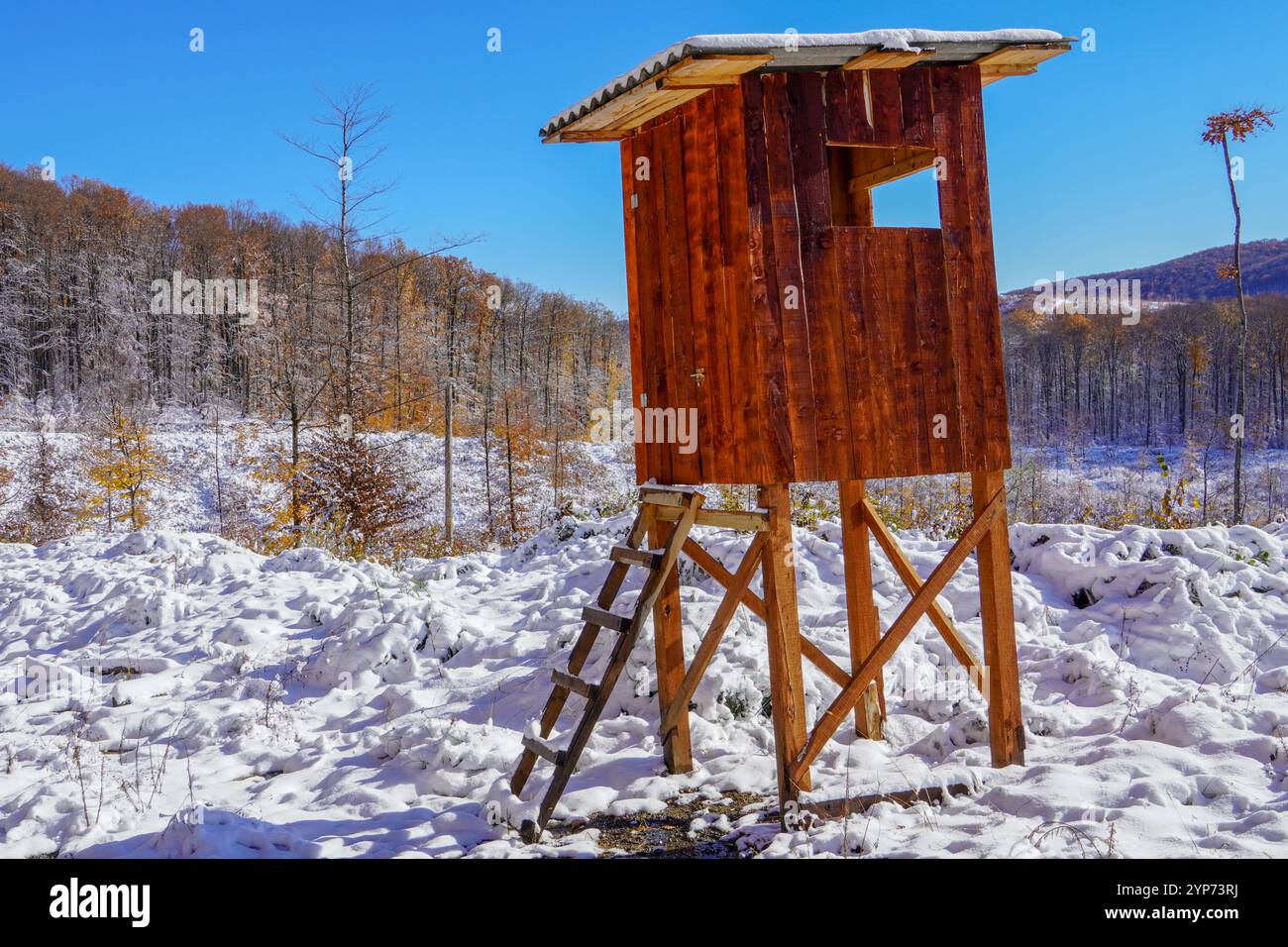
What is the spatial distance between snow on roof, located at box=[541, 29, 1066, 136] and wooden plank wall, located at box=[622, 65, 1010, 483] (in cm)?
18

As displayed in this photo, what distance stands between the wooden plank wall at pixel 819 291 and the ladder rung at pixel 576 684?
1.44 m

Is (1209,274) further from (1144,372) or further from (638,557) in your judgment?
(638,557)

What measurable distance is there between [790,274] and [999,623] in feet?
8.69

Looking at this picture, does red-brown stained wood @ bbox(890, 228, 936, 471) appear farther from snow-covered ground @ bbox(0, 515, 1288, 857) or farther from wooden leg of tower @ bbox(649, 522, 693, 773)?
snow-covered ground @ bbox(0, 515, 1288, 857)

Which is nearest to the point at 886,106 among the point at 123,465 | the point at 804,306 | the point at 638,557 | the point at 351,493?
the point at 804,306

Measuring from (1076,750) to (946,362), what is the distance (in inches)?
107

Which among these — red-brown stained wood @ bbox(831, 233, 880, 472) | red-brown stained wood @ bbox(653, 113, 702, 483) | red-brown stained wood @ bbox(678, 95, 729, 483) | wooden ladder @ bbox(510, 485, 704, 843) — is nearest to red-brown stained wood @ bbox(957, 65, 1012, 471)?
red-brown stained wood @ bbox(831, 233, 880, 472)

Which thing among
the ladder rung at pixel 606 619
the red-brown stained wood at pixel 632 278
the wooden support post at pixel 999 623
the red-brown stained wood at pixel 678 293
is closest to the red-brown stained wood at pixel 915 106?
the red-brown stained wood at pixel 678 293

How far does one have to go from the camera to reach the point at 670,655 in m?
6.02

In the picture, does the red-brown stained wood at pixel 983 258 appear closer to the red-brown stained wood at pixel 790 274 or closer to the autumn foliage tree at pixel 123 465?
the red-brown stained wood at pixel 790 274

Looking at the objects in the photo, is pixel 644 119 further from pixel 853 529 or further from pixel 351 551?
pixel 351 551

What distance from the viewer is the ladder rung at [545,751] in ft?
16.7

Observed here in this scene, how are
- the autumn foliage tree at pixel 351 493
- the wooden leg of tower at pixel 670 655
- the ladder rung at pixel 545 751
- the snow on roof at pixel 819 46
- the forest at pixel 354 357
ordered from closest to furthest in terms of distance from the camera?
the snow on roof at pixel 819 46 < the ladder rung at pixel 545 751 < the wooden leg of tower at pixel 670 655 < the autumn foliage tree at pixel 351 493 < the forest at pixel 354 357

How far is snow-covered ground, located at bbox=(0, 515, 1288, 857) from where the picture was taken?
187 inches
